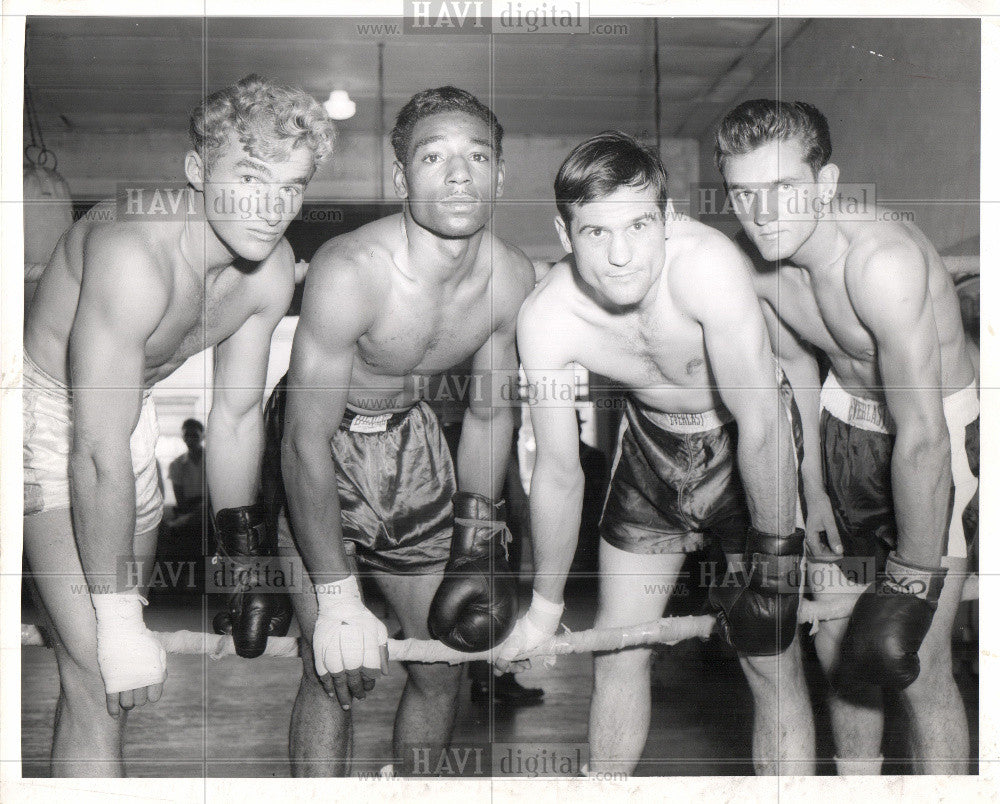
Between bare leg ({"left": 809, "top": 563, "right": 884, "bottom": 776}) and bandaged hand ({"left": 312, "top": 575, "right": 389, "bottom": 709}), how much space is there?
110cm

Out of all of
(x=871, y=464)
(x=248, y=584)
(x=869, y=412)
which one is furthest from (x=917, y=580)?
(x=248, y=584)

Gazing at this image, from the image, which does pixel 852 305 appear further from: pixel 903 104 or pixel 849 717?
pixel 849 717

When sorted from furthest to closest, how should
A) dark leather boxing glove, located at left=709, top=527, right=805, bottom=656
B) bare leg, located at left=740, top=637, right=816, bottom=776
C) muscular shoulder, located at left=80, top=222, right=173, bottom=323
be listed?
bare leg, located at left=740, top=637, right=816, bottom=776
dark leather boxing glove, located at left=709, top=527, right=805, bottom=656
muscular shoulder, located at left=80, top=222, right=173, bottom=323

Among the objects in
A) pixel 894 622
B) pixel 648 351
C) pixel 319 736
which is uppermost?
pixel 648 351

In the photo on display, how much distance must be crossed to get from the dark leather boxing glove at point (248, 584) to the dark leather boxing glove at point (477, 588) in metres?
0.40

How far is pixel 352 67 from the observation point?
2.29m

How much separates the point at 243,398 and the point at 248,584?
0.46 meters

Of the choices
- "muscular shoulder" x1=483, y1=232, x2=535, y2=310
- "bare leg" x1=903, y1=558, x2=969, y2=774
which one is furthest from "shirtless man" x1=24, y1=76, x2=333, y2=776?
"bare leg" x1=903, y1=558, x2=969, y2=774

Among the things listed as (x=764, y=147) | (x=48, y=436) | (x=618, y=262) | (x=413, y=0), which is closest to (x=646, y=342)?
(x=618, y=262)

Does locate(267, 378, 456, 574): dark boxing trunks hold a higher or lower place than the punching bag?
lower

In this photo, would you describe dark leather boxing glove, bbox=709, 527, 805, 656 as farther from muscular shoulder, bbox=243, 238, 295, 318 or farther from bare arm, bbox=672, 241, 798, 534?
muscular shoulder, bbox=243, 238, 295, 318

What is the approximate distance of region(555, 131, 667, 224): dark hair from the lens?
215 cm

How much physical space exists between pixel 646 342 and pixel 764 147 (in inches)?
21.1
